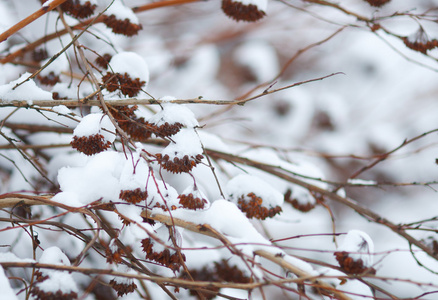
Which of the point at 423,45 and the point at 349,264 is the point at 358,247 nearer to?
the point at 349,264

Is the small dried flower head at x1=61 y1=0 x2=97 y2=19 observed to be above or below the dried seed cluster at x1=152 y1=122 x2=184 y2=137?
above

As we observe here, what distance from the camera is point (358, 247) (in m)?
1.05

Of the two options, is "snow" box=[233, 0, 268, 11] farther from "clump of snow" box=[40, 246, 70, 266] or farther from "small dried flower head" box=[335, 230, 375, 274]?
"clump of snow" box=[40, 246, 70, 266]

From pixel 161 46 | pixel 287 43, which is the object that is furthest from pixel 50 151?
pixel 287 43

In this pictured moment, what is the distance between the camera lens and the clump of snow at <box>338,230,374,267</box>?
3.36 ft

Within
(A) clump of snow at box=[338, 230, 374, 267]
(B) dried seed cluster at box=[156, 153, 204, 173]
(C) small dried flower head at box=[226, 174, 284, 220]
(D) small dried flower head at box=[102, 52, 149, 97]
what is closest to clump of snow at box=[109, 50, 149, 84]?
(D) small dried flower head at box=[102, 52, 149, 97]

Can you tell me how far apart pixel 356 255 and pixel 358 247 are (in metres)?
0.03

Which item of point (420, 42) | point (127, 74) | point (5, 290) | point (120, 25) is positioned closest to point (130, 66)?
point (127, 74)

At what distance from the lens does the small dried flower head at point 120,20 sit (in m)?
1.45

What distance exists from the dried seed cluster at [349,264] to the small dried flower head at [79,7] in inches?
46.0

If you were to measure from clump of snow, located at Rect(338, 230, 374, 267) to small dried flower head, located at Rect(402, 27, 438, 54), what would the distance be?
0.86 metres

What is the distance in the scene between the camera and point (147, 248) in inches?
41.5

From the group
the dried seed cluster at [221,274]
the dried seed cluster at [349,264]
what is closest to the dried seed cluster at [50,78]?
the dried seed cluster at [221,274]

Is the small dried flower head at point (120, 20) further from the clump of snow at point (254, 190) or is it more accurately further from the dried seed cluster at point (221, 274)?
the dried seed cluster at point (221, 274)
